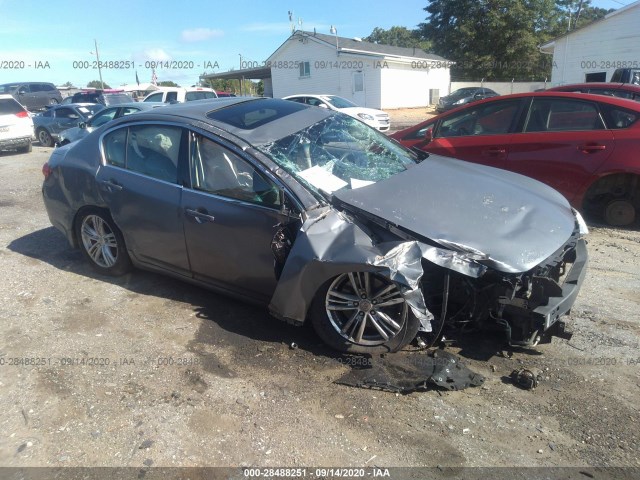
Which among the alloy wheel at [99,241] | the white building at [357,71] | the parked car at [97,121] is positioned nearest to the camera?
the alloy wheel at [99,241]

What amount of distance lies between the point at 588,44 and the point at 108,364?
1180 inches

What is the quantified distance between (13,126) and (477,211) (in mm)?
14590

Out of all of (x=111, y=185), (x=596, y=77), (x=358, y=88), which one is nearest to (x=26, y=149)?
(x=111, y=185)

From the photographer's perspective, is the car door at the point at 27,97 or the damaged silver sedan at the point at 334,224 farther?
the car door at the point at 27,97

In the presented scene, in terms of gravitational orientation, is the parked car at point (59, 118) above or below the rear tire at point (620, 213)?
above

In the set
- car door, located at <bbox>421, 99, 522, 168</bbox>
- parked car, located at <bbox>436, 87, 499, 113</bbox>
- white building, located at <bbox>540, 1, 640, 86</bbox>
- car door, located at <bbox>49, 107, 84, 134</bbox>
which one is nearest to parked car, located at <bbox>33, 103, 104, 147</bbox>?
car door, located at <bbox>49, 107, 84, 134</bbox>

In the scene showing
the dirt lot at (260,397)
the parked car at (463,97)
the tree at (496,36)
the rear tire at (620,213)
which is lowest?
the dirt lot at (260,397)

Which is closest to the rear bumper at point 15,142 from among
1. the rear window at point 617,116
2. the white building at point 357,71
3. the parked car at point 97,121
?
the parked car at point 97,121

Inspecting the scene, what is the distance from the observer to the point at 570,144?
5957mm

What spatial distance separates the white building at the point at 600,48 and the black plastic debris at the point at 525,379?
88.3 feet

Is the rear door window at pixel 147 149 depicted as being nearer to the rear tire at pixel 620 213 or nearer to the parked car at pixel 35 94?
the rear tire at pixel 620 213

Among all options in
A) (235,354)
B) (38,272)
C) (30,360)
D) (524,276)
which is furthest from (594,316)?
(38,272)

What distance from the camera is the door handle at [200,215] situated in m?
3.87

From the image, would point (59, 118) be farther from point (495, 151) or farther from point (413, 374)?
point (413, 374)
